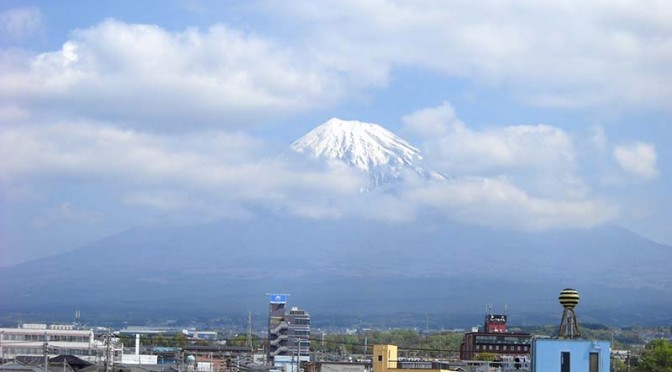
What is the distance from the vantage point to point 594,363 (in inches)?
1316

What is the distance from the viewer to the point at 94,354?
83375mm

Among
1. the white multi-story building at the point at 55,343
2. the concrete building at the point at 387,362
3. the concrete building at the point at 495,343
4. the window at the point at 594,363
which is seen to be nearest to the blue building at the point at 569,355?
the window at the point at 594,363

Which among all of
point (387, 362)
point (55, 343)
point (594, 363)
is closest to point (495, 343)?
point (55, 343)

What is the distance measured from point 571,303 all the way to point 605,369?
2325 mm

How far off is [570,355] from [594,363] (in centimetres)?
64

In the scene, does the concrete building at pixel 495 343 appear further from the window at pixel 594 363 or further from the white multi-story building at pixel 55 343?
the window at pixel 594 363

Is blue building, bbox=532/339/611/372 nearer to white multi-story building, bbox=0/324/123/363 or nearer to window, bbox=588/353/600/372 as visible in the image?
window, bbox=588/353/600/372

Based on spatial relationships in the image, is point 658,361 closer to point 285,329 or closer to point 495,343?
point 495,343

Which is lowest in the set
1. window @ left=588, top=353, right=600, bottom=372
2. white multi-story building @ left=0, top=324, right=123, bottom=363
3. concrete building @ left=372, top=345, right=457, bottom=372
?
white multi-story building @ left=0, top=324, right=123, bottom=363

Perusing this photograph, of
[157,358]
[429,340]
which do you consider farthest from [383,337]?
[157,358]

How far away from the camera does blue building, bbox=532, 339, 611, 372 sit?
33.4m

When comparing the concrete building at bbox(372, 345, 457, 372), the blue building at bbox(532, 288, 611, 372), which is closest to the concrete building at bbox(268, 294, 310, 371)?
the concrete building at bbox(372, 345, 457, 372)

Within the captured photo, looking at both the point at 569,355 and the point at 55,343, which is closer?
the point at 569,355

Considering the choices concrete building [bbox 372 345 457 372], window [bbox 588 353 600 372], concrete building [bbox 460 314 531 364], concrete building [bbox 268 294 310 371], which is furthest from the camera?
concrete building [bbox 268 294 310 371]
